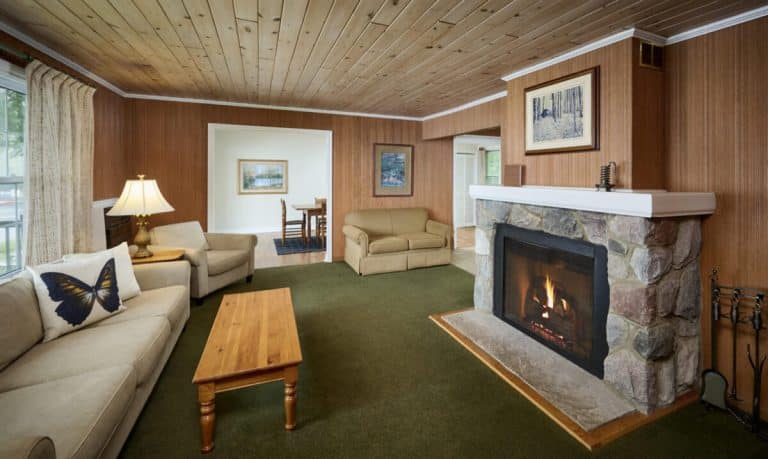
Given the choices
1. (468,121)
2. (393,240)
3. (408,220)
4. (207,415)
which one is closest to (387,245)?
(393,240)

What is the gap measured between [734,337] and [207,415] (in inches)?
112

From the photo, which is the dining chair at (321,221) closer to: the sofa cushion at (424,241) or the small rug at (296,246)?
the small rug at (296,246)

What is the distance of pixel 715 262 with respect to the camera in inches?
86.3

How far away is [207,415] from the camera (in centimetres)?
174

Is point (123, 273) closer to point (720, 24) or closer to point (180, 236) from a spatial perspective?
point (180, 236)

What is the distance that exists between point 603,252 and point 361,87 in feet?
9.76

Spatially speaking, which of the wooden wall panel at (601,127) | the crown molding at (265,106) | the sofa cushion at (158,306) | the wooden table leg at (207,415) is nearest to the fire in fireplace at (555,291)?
the wooden wall panel at (601,127)

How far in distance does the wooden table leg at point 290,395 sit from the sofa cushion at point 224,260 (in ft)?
7.86

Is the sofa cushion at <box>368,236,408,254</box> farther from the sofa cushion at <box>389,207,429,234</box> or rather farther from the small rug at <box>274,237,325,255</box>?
the small rug at <box>274,237,325,255</box>

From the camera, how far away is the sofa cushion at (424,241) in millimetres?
5156

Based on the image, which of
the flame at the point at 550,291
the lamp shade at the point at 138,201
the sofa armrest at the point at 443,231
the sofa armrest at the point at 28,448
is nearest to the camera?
the sofa armrest at the point at 28,448

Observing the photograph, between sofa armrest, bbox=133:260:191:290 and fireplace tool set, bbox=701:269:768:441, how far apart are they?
3.76 m

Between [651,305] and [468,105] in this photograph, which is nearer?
[651,305]

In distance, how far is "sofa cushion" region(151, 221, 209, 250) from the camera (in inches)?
156
